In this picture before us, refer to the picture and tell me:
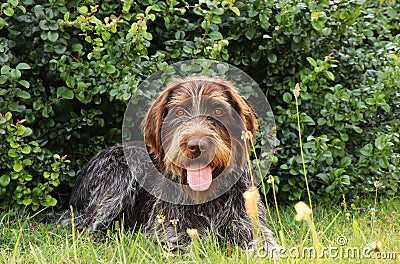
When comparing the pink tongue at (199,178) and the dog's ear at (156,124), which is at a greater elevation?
the dog's ear at (156,124)

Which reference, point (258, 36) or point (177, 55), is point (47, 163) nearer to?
point (177, 55)

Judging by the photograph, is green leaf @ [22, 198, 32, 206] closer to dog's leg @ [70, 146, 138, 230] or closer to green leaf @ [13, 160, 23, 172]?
green leaf @ [13, 160, 23, 172]

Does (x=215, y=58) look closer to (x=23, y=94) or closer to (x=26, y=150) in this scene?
(x=23, y=94)

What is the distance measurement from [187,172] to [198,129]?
36cm

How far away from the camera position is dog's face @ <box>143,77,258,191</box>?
3.75 m

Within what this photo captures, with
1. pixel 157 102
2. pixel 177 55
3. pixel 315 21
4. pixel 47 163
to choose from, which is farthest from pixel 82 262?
pixel 315 21

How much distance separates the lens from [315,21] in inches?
199

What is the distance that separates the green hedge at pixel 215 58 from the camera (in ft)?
15.8

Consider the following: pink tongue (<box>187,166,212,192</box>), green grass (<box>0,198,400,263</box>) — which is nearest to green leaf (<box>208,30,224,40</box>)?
pink tongue (<box>187,166,212,192</box>)

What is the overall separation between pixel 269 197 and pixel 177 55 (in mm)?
1569

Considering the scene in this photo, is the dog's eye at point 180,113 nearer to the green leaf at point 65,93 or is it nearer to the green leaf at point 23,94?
the green leaf at point 65,93

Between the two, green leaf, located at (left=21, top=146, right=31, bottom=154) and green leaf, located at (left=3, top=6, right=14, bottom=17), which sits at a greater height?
green leaf, located at (left=3, top=6, right=14, bottom=17)

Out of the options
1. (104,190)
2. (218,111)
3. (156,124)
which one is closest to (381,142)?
(218,111)

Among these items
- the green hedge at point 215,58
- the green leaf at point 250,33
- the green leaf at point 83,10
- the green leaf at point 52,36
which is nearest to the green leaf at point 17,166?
the green hedge at point 215,58
